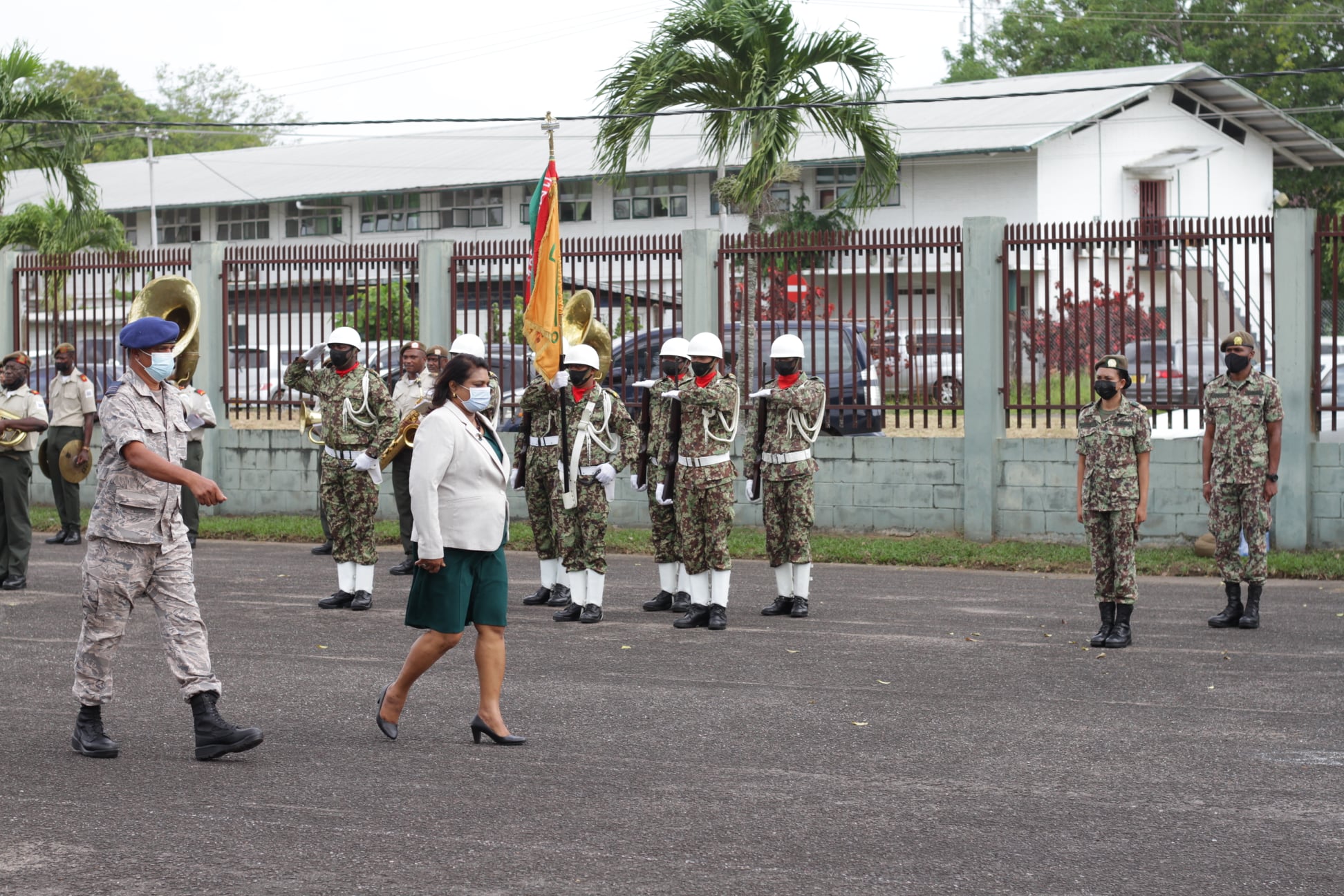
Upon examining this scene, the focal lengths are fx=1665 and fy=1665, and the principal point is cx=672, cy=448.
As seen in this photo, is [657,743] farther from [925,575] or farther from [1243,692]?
[925,575]

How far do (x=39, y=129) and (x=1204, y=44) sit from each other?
37647 mm

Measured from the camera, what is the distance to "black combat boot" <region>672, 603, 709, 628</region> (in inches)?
452

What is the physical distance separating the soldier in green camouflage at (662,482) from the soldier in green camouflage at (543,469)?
65cm

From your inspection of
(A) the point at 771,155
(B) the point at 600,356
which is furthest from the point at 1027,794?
(A) the point at 771,155

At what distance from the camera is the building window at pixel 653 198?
39.1 metres

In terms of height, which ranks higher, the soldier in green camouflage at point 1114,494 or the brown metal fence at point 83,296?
the brown metal fence at point 83,296

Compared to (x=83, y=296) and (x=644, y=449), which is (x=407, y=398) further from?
(x=83, y=296)

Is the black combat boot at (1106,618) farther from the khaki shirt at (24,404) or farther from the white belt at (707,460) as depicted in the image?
the khaki shirt at (24,404)

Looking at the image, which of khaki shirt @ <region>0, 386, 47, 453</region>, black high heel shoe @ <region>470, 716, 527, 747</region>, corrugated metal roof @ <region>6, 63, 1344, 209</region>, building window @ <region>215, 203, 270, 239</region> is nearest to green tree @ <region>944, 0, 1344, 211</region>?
corrugated metal roof @ <region>6, 63, 1344, 209</region>

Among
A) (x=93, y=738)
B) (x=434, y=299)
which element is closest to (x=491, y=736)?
(x=93, y=738)

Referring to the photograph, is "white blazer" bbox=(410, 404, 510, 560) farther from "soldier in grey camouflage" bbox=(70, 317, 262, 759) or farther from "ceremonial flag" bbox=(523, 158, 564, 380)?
"ceremonial flag" bbox=(523, 158, 564, 380)

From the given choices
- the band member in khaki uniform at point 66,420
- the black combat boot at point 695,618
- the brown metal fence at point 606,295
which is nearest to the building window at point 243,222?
the brown metal fence at point 606,295

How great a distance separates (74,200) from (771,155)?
952 cm

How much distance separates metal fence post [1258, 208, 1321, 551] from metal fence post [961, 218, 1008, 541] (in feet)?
8.40
